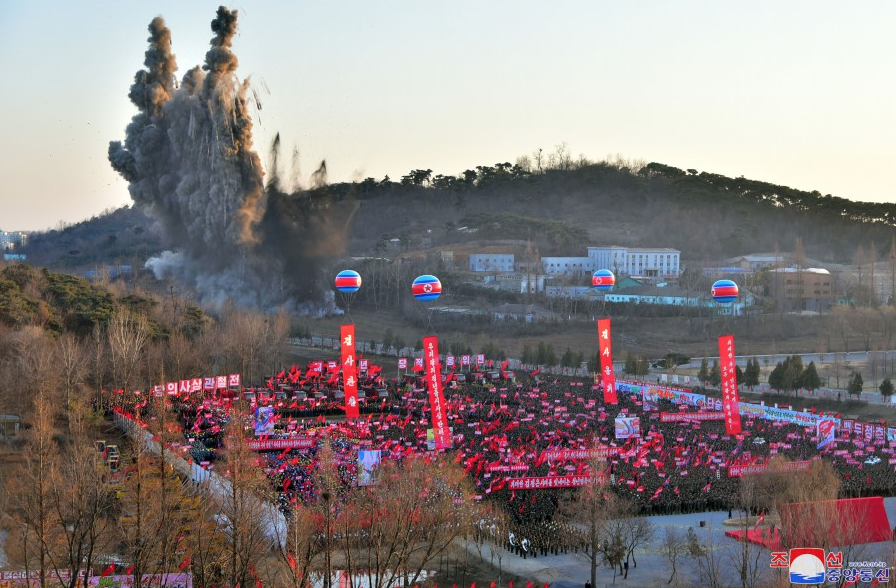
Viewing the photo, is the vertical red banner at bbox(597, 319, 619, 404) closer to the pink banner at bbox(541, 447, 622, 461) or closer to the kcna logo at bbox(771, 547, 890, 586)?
the pink banner at bbox(541, 447, 622, 461)

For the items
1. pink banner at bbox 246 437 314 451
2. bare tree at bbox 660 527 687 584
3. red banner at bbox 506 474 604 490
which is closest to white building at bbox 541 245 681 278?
pink banner at bbox 246 437 314 451

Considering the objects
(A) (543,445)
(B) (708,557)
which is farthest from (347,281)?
(B) (708,557)

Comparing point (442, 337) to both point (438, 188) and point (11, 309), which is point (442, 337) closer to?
point (11, 309)

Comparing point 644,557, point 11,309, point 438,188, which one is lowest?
point 644,557

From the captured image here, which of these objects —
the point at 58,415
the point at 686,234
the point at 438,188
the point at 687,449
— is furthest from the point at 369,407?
the point at 438,188

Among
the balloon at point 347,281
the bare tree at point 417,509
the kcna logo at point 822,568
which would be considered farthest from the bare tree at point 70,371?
the kcna logo at point 822,568

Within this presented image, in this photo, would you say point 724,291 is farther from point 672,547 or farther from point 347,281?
point 672,547
